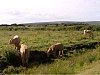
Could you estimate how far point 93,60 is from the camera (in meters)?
19.7

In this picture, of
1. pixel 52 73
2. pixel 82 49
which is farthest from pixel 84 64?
pixel 82 49

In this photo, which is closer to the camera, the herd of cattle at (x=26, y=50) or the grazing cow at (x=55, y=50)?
the herd of cattle at (x=26, y=50)

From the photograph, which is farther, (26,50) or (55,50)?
(55,50)

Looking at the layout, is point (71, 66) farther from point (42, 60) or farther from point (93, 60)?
point (42, 60)

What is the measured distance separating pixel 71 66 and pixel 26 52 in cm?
449

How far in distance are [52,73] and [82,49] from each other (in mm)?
10800

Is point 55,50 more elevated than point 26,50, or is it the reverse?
point 26,50

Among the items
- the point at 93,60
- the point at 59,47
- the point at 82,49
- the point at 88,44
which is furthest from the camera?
the point at 88,44

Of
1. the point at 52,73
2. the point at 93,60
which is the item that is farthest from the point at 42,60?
the point at 52,73

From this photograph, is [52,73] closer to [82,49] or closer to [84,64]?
[84,64]

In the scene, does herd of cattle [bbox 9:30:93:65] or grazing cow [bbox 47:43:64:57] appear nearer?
herd of cattle [bbox 9:30:93:65]

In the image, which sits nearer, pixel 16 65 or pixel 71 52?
pixel 16 65

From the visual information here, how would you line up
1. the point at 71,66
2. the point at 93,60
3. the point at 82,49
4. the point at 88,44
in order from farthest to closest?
the point at 88,44, the point at 82,49, the point at 93,60, the point at 71,66

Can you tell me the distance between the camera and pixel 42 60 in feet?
72.8
